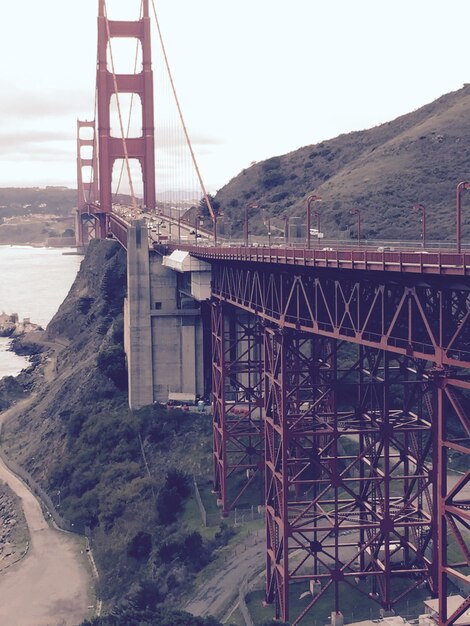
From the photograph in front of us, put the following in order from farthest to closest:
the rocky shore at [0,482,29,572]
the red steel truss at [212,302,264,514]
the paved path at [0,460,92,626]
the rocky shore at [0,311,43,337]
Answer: the rocky shore at [0,311,43,337]
the rocky shore at [0,482,29,572]
the red steel truss at [212,302,264,514]
the paved path at [0,460,92,626]

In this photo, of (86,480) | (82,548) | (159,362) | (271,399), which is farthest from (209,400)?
(271,399)

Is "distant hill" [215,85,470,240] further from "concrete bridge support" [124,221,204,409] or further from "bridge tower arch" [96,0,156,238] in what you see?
"concrete bridge support" [124,221,204,409]

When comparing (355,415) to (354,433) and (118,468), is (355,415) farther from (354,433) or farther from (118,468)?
(118,468)

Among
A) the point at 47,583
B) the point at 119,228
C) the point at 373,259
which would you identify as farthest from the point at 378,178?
the point at 373,259

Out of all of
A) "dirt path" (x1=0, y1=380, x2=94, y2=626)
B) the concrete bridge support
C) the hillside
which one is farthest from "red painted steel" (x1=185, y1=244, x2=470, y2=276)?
the concrete bridge support

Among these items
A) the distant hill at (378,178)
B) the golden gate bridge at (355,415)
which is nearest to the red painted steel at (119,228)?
the golden gate bridge at (355,415)

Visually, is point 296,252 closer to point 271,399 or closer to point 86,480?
point 271,399
